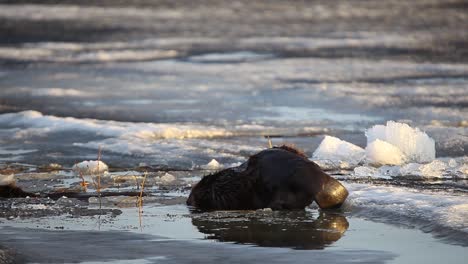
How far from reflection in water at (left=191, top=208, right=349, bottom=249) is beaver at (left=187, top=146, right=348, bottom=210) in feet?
0.47

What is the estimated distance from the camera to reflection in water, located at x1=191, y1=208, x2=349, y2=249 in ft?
21.8

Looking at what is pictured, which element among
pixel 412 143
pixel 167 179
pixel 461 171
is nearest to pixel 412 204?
pixel 461 171

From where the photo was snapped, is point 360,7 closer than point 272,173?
No

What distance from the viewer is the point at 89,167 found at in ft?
33.9

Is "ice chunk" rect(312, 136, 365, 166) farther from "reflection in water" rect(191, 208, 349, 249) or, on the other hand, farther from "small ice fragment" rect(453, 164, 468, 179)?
"reflection in water" rect(191, 208, 349, 249)

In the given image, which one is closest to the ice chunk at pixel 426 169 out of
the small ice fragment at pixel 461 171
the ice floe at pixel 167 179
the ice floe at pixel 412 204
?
the small ice fragment at pixel 461 171

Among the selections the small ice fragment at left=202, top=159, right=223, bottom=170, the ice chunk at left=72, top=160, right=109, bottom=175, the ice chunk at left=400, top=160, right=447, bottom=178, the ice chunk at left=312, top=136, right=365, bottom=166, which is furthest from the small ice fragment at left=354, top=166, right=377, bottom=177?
the ice chunk at left=72, top=160, right=109, bottom=175

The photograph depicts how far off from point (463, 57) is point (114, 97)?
6803mm

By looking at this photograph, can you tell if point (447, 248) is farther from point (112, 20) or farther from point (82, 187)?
point (112, 20)

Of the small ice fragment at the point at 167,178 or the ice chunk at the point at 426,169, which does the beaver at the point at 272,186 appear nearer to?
the small ice fragment at the point at 167,178

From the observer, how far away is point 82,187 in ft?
29.8

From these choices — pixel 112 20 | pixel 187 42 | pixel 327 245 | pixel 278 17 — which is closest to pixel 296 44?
pixel 187 42

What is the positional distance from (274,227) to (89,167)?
3.57 meters

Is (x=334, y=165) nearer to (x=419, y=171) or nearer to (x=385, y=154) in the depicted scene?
(x=385, y=154)
